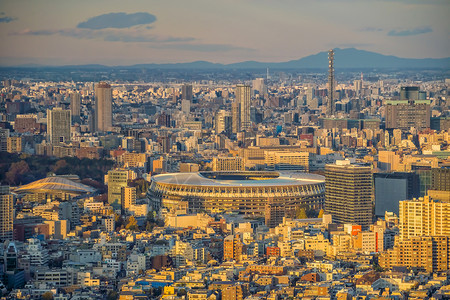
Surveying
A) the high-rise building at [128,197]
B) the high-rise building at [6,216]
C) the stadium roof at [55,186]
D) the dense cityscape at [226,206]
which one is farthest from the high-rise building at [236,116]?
the high-rise building at [6,216]

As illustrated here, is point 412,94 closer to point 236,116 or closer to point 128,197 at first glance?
point 236,116

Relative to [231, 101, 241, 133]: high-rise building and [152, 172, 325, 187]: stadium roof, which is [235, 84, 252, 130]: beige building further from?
[152, 172, 325, 187]: stadium roof

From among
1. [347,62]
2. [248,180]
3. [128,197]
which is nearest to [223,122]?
[347,62]

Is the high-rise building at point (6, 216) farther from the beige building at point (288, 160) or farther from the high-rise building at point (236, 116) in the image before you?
the high-rise building at point (236, 116)

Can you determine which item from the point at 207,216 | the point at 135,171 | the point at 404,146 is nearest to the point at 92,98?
the point at 404,146

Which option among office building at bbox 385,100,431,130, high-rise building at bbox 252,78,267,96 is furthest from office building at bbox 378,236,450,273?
high-rise building at bbox 252,78,267,96

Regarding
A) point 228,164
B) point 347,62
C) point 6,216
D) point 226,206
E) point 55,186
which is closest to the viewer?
point 6,216

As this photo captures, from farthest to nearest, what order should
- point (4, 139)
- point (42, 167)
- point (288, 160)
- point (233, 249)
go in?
point (4, 139)
point (288, 160)
point (42, 167)
point (233, 249)
